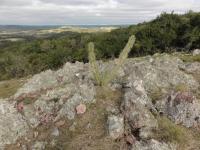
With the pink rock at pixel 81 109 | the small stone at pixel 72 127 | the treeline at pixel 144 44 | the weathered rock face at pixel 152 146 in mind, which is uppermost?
the pink rock at pixel 81 109

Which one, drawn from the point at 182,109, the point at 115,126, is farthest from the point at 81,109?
the point at 182,109

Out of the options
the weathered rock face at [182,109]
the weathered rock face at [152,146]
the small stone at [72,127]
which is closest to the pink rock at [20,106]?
the small stone at [72,127]

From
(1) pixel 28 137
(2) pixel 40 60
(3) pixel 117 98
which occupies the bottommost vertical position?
(2) pixel 40 60

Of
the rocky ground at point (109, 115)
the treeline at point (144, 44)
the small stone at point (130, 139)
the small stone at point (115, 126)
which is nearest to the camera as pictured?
the small stone at point (130, 139)

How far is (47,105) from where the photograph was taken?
52.5 ft

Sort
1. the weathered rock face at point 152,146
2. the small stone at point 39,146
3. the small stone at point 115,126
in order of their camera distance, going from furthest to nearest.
A: 1. the small stone at point 39,146
2. the small stone at point 115,126
3. the weathered rock face at point 152,146

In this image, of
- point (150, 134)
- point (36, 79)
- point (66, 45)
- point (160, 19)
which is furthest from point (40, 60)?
point (150, 134)

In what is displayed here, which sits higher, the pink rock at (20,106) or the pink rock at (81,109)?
the pink rock at (81,109)

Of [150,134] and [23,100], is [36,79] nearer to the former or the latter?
[23,100]

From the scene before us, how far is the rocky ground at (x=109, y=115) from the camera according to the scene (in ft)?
44.7

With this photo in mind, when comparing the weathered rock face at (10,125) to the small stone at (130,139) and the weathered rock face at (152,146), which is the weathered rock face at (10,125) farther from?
the weathered rock face at (152,146)

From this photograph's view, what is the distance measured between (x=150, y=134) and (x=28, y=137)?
16.2ft

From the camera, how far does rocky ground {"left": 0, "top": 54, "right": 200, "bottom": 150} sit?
44.7ft

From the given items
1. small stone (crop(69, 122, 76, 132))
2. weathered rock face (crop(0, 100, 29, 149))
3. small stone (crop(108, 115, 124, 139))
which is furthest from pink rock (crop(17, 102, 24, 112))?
small stone (crop(108, 115, 124, 139))
